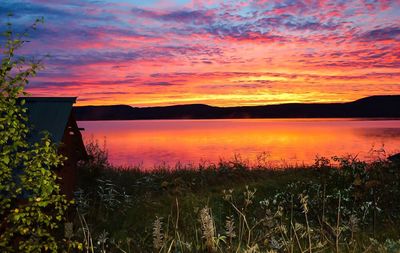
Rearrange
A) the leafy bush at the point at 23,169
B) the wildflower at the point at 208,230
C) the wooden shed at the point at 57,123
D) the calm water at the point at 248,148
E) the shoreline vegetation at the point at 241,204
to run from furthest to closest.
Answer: the calm water at the point at 248,148
the wooden shed at the point at 57,123
the shoreline vegetation at the point at 241,204
the leafy bush at the point at 23,169
the wildflower at the point at 208,230

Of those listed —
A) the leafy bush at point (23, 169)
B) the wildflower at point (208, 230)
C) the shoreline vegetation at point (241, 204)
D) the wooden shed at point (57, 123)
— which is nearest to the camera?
the wildflower at point (208, 230)

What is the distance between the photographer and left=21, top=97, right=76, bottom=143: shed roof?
13.5 metres

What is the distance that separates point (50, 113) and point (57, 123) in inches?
18.7

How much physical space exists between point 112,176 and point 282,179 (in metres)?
8.95

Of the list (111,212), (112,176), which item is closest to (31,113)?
(111,212)

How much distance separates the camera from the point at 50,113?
45.8 feet

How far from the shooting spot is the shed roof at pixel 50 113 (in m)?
13.5

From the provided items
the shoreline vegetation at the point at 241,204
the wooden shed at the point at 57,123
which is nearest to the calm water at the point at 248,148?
the shoreline vegetation at the point at 241,204

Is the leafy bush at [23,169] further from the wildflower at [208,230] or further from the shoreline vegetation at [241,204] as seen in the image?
the wildflower at [208,230]

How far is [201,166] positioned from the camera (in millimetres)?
24016

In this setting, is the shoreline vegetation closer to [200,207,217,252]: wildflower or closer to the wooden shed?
the wooden shed

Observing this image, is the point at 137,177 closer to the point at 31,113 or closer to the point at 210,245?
the point at 31,113

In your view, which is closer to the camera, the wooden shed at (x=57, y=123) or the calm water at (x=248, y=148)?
the wooden shed at (x=57, y=123)

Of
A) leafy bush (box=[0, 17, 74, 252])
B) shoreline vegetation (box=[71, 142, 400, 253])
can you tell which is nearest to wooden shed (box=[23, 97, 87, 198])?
shoreline vegetation (box=[71, 142, 400, 253])
